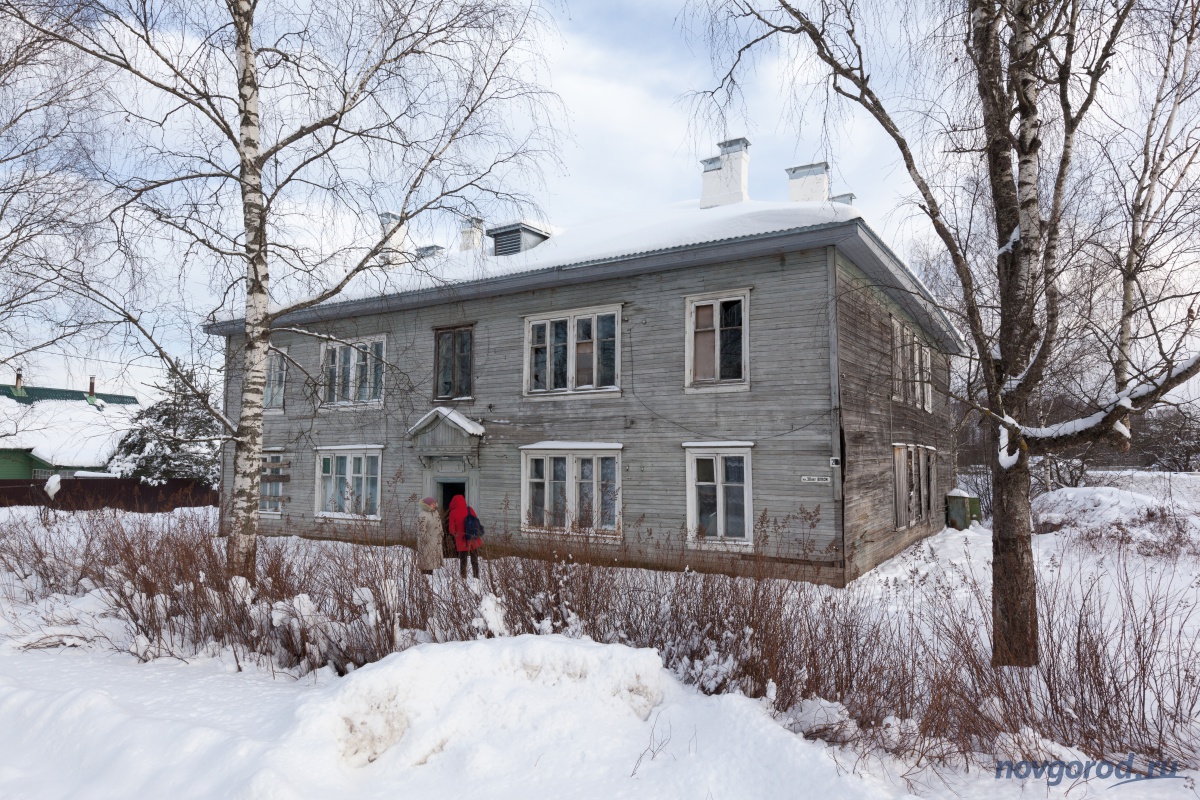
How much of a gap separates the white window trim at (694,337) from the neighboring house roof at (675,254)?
67cm

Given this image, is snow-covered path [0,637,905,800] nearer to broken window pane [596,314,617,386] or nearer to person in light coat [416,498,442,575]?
person in light coat [416,498,442,575]

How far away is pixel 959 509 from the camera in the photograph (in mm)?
21531

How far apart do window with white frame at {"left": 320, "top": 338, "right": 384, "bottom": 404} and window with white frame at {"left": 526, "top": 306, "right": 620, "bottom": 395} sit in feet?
15.3

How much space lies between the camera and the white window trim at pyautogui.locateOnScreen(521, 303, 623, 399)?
1402cm

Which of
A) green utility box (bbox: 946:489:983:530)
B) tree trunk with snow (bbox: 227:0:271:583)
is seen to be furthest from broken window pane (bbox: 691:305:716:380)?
green utility box (bbox: 946:489:983:530)

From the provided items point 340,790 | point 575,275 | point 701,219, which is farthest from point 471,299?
point 340,790

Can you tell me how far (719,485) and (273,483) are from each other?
42.4 ft

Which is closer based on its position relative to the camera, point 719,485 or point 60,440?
point 719,485

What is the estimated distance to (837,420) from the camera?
11703 millimetres

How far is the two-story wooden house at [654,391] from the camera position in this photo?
12000 mm

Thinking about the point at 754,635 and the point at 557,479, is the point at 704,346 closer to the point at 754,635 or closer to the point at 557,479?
the point at 557,479

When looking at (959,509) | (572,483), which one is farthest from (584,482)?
(959,509)

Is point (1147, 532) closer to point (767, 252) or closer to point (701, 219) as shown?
point (767, 252)

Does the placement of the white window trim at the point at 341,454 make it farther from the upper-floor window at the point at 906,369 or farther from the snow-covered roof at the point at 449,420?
the upper-floor window at the point at 906,369
